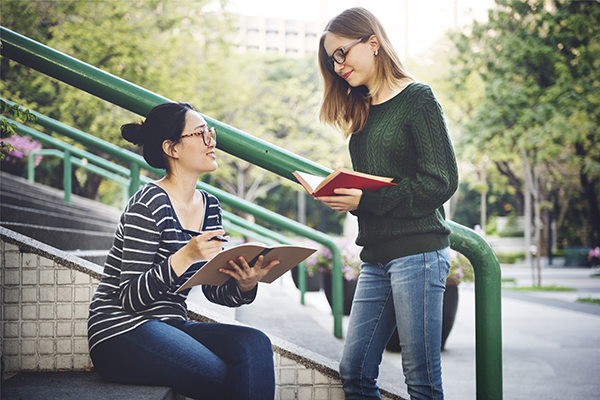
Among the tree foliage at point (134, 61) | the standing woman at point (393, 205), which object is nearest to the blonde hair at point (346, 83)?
the standing woman at point (393, 205)

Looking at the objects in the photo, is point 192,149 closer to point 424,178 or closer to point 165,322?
point 165,322

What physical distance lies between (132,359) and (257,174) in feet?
70.0

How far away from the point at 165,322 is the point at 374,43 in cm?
131

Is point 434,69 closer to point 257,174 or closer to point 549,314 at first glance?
point 257,174

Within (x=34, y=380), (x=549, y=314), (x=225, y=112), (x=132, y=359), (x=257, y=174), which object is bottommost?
(x=549, y=314)

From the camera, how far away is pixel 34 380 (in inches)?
78.6

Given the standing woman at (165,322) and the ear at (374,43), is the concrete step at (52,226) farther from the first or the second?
the ear at (374,43)

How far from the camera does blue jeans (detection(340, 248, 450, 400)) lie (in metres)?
1.85

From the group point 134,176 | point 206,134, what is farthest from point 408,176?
point 134,176

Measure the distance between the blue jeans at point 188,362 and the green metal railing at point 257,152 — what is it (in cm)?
77

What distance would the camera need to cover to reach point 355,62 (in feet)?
6.65

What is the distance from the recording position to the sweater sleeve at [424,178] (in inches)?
71.4

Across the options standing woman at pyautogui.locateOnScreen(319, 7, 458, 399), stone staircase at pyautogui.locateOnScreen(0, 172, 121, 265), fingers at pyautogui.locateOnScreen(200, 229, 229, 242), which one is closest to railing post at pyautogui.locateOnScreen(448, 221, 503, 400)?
standing woman at pyautogui.locateOnScreen(319, 7, 458, 399)

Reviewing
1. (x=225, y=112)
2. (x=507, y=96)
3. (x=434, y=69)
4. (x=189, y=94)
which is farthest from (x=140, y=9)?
(x=434, y=69)
